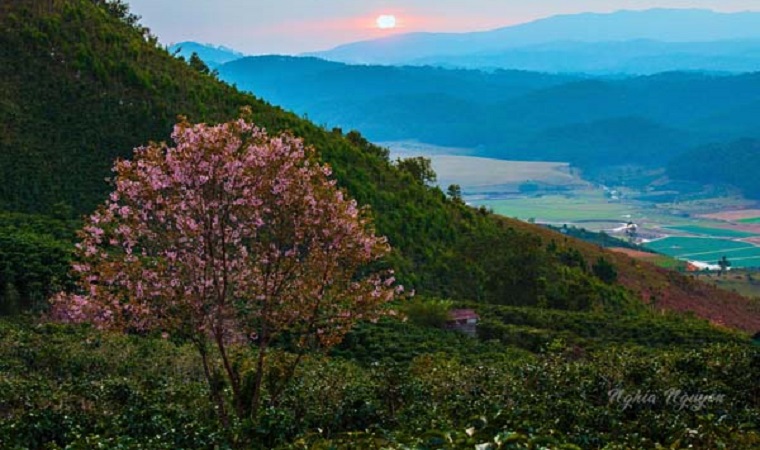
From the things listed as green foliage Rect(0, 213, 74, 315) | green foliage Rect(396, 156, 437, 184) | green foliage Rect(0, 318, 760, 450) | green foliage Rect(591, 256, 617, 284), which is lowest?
green foliage Rect(591, 256, 617, 284)

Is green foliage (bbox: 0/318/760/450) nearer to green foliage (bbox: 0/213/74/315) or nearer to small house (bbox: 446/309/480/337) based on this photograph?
green foliage (bbox: 0/213/74/315)

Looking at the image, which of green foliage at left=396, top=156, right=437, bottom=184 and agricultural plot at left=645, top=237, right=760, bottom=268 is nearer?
green foliage at left=396, top=156, right=437, bottom=184

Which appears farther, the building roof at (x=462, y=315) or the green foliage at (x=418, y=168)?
the green foliage at (x=418, y=168)

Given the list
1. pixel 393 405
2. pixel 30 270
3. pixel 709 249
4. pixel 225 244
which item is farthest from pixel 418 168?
pixel 709 249

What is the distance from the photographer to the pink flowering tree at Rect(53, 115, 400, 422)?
11.8 m

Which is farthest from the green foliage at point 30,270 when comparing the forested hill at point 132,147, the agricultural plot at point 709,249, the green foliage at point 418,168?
the agricultural plot at point 709,249

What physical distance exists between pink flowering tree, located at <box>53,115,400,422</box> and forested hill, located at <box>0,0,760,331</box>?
58.0ft

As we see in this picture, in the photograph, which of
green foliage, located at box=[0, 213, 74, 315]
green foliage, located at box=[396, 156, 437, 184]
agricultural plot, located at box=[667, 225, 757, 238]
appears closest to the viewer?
green foliage, located at box=[0, 213, 74, 315]

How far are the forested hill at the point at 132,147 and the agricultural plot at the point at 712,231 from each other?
125171 millimetres

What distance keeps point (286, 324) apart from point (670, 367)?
23.3 ft

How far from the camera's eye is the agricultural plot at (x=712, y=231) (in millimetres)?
171125

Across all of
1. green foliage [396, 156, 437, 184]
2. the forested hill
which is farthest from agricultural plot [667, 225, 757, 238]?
green foliage [396, 156, 437, 184]

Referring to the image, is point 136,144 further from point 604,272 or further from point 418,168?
point 604,272

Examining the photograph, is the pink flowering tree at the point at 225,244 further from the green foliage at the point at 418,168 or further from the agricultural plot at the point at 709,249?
the agricultural plot at the point at 709,249
